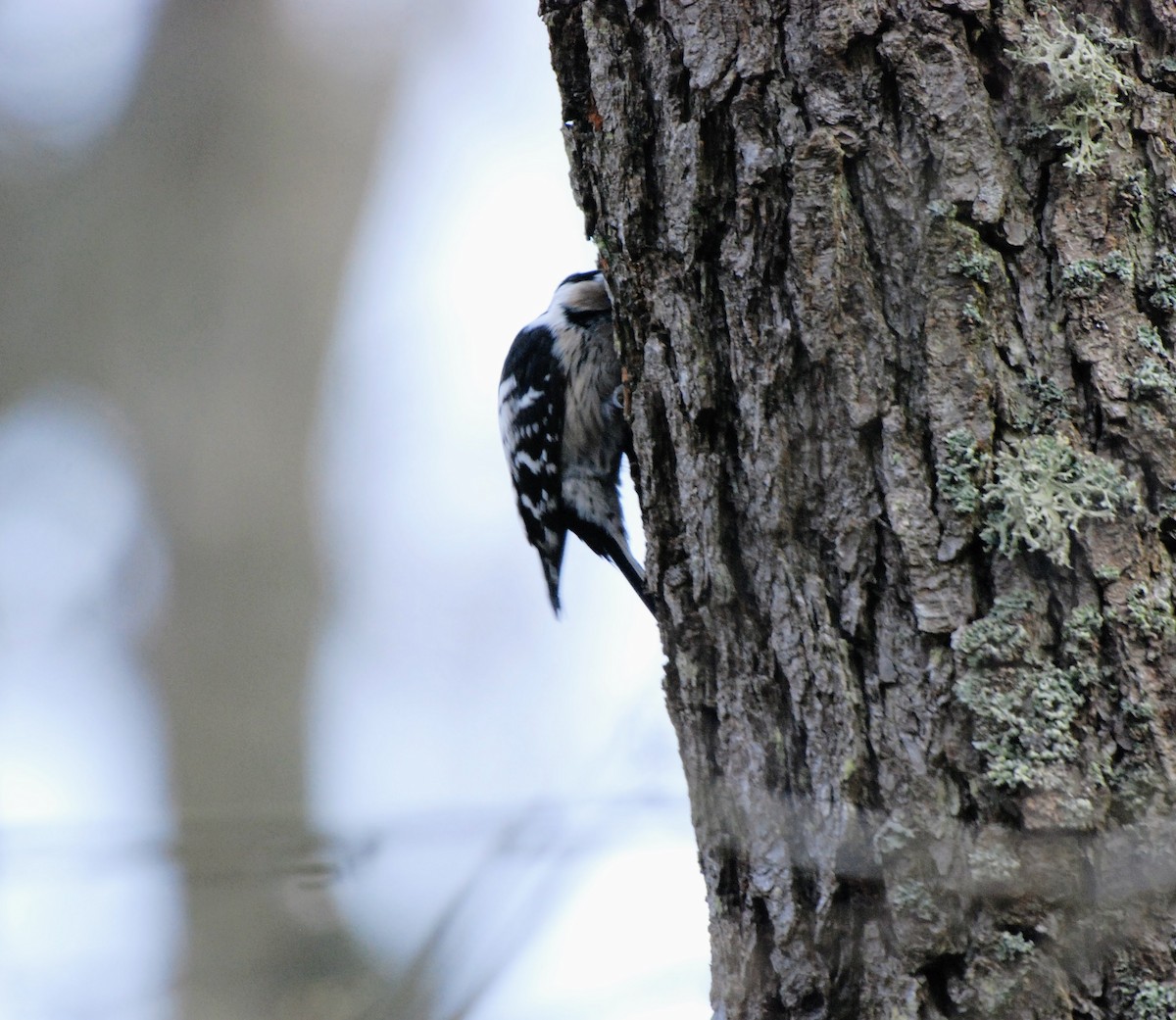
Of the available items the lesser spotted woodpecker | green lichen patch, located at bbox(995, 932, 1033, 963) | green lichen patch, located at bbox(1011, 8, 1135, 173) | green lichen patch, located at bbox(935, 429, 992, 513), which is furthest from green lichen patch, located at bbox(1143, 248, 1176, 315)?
the lesser spotted woodpecker

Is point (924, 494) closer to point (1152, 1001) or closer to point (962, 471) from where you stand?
point (962, 471)

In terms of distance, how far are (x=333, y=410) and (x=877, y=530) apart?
11.0ft

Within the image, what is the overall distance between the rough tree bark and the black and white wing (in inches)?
72.0

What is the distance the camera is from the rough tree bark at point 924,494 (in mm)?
1181

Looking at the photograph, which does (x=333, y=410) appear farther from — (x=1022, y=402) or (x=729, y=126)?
(x=1022, y=402)

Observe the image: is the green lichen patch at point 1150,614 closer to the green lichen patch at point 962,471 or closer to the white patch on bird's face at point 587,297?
the green lichen patch at point 962,471

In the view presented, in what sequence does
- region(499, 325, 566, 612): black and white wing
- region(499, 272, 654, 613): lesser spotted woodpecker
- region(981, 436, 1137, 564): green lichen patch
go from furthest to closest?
region(499, 325, 566, 612): black and white wing, region(499, 272, 654, 613): lesser spotted woodpecker, region(981, 436, 1137, 564): green lichen patch

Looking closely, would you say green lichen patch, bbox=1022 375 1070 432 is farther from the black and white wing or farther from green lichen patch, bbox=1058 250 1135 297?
the black and white wing

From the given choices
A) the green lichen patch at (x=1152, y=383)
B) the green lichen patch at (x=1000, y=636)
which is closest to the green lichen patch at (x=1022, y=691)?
the green lichen patch at (x=1000, y=636)

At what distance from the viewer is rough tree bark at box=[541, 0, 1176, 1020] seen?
3.87ft

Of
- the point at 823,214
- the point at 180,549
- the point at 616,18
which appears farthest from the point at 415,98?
the point at 823,214

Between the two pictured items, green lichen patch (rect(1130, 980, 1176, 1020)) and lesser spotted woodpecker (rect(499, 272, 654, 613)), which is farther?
lesser spotted woodpecker (rect(499, 272, 654, 613))

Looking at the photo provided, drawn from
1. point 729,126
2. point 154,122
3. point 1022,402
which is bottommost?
point 1022,402

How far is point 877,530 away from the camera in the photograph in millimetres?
1309
